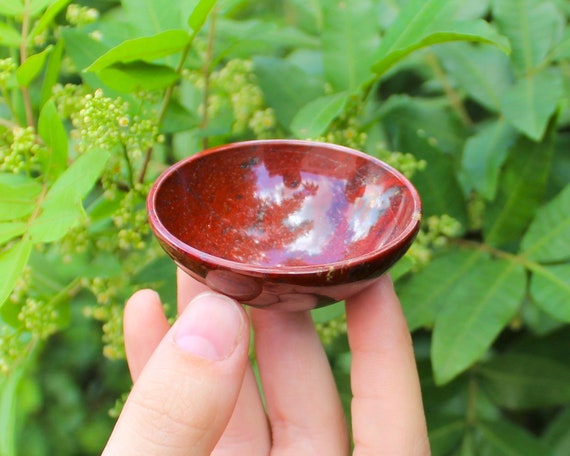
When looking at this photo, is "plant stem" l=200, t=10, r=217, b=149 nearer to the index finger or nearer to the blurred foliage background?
the blurred foliage background

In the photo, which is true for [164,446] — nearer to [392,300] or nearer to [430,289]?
[392,300]

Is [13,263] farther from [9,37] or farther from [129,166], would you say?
[9,37]

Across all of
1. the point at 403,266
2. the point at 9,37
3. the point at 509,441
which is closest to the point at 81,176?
the point at 9,37

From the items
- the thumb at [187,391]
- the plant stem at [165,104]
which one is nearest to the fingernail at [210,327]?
the thumb at [187,391]

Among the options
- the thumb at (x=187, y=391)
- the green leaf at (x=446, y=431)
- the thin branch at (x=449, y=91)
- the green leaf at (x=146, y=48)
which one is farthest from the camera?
the thin branch at (x=449, y=91)

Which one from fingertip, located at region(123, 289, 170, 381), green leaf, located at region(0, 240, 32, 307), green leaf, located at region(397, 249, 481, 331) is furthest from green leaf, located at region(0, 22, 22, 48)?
green leaf, located at region(397, 249, 481, 331)

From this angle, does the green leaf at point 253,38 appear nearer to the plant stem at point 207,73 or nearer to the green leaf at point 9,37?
the plant stem at point 207,73
